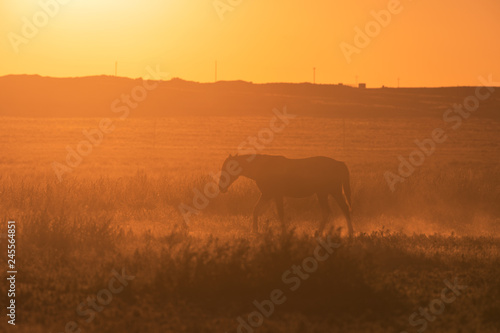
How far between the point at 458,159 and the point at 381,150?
239 inches

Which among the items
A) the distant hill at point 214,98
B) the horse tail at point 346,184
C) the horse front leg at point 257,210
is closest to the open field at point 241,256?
the horse front leg at point 257,210

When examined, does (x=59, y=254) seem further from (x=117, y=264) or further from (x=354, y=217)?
(x=354, y=217)

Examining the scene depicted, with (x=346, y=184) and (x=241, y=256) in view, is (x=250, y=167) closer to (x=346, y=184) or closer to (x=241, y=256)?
(x=346, y=184)

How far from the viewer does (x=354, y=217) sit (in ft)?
55.8

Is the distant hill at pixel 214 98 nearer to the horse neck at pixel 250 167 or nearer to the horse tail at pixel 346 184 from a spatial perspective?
the horse tail at pixel 346 184

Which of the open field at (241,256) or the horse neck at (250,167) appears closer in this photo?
the open field at (241,256)

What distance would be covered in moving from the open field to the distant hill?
57.3 meters

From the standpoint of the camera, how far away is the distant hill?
→ 7794 cm

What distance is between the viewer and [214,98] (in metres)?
88.1

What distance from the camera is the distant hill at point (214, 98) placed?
77.9 metres

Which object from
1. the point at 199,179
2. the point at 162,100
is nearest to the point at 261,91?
the point at 162,100

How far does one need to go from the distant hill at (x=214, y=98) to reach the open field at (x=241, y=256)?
57253mm

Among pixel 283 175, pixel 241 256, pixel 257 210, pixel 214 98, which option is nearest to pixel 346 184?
pixel 283 175

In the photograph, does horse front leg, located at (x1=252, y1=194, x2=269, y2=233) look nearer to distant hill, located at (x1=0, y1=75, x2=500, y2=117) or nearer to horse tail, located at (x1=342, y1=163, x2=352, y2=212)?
horse tail, located at (x1=342, y1=163, x2=352, y2=212)
